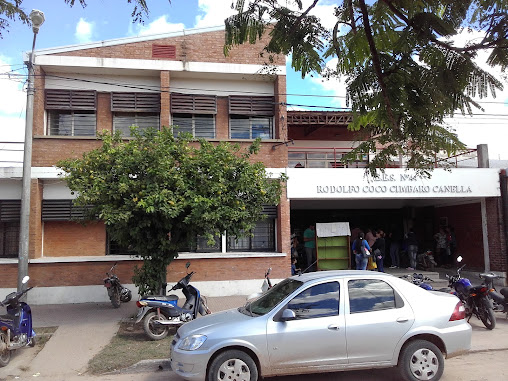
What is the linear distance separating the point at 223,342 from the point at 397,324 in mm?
2249

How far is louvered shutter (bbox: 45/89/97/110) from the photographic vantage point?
12.7m

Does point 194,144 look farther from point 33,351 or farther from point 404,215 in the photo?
point 404,215

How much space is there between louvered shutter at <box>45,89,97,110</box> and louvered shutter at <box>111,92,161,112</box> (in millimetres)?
674

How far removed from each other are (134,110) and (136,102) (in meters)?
0.28

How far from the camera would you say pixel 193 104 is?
524 inches

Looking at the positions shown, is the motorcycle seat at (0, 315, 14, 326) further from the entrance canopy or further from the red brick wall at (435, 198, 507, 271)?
the red brick wall at (435, 198, 507, 271)

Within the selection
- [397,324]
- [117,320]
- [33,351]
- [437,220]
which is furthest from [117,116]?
[437,220]

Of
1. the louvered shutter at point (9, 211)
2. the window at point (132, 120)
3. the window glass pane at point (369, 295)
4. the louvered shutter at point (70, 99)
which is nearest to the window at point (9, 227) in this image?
the louvered shutter at point (9, 211)

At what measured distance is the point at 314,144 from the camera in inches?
713

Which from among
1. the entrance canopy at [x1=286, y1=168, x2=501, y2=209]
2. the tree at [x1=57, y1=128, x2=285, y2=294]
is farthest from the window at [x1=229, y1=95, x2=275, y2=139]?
the tree at [x1=57, y1=128, x2=285, y2=294]

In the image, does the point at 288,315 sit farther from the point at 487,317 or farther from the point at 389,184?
the point at 389,184

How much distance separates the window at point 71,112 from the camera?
12.7m

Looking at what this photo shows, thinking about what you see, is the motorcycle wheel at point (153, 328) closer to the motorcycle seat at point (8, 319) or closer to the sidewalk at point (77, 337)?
the sidewalk at point (77, 337)

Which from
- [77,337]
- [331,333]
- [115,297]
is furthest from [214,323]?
[115,297]
